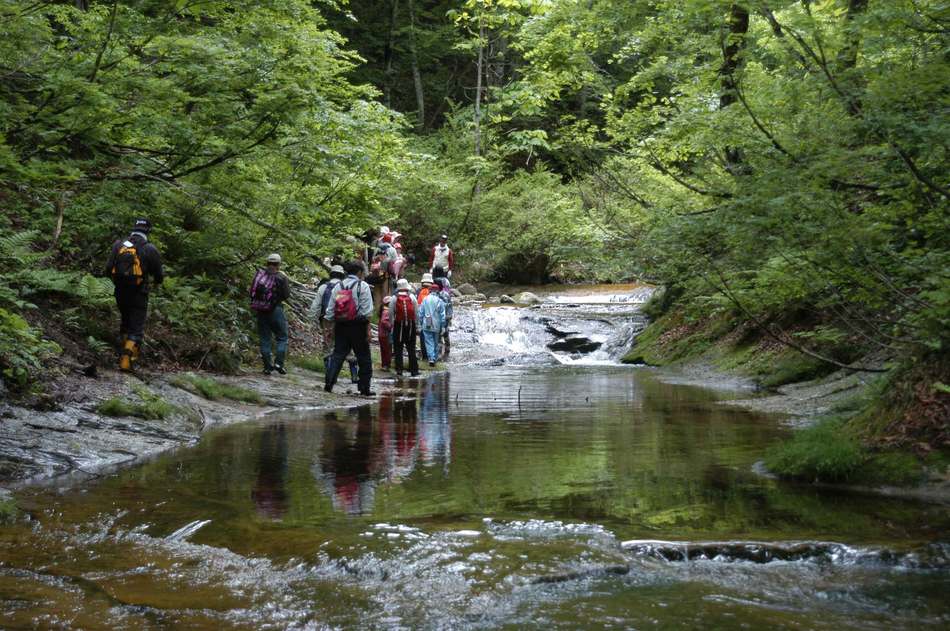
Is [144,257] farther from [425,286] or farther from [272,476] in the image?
[425,286]

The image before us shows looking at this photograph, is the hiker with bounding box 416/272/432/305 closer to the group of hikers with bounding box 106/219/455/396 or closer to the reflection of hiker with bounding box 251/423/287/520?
the group of hikers with bounding box 106/219/455/396

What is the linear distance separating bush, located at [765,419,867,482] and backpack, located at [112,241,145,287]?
834 centimetres

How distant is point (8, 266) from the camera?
10.5m

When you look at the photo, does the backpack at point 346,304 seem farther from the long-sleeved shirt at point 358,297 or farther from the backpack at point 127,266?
the backpack at point 127,266

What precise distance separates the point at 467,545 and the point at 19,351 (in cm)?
568

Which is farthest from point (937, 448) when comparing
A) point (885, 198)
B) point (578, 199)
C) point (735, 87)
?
point (578, 199)

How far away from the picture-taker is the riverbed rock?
32250 millimetres

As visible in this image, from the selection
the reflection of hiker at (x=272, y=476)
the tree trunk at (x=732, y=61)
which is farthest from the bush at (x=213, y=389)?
the tree trunk at (x=732, y=61)

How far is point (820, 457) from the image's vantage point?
23.9ft

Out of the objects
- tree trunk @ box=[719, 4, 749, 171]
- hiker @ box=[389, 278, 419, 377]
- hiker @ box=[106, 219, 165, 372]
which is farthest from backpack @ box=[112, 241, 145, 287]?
tree trunk @ box=[719, 4, 749, 171]

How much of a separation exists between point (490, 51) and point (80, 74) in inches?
1277

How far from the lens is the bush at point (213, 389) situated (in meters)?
12.0

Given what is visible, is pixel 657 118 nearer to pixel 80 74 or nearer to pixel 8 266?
pixel 80 74

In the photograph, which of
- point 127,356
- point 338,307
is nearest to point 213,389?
point 127,356
